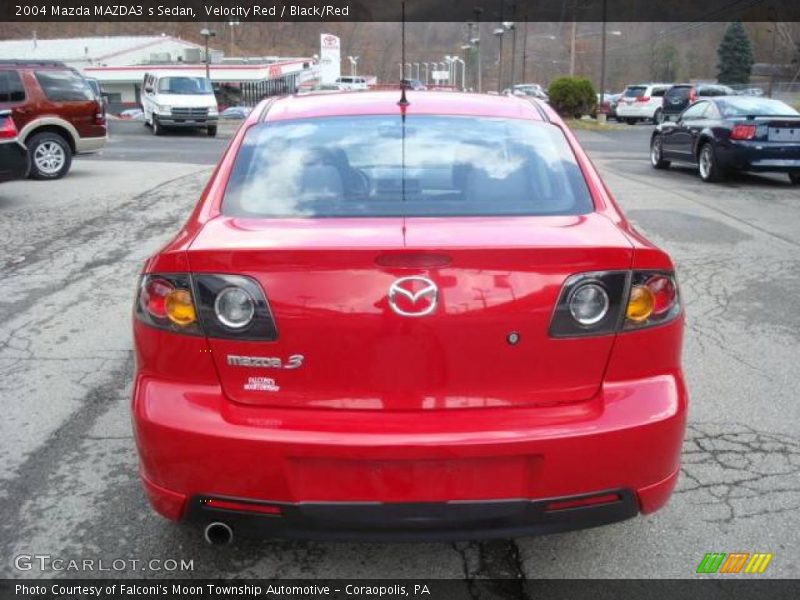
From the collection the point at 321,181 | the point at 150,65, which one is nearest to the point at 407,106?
the point at 321,181

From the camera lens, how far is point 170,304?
7.85ft

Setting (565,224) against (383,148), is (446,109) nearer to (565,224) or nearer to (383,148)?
(383,148)

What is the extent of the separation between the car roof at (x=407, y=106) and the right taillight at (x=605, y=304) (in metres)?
1.28

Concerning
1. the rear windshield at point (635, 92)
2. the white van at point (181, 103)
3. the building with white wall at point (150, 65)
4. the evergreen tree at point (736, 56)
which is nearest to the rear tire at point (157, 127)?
the white van at point (181, 103)

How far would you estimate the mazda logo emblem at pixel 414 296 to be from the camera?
2240 millimetres

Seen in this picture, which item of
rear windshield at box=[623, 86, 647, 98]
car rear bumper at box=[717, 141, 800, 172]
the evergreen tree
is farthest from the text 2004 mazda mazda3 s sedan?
the evergreen tree

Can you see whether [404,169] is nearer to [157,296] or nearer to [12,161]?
[157,296]

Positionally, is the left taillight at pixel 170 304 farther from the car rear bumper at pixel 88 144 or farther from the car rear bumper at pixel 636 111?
the car rear bumper at pixel 636 111

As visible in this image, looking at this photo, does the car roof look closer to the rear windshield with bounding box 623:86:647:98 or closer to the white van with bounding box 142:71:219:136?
the white van with bounding box 142:71:219:136

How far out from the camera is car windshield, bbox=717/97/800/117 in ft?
43.0

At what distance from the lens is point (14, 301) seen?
606 cm

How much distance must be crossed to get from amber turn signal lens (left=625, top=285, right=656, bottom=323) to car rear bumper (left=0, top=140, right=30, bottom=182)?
9629 mm

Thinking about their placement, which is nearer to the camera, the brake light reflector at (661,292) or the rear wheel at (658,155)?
the brake light reflector at (661,292)

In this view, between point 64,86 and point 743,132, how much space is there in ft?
38.1
